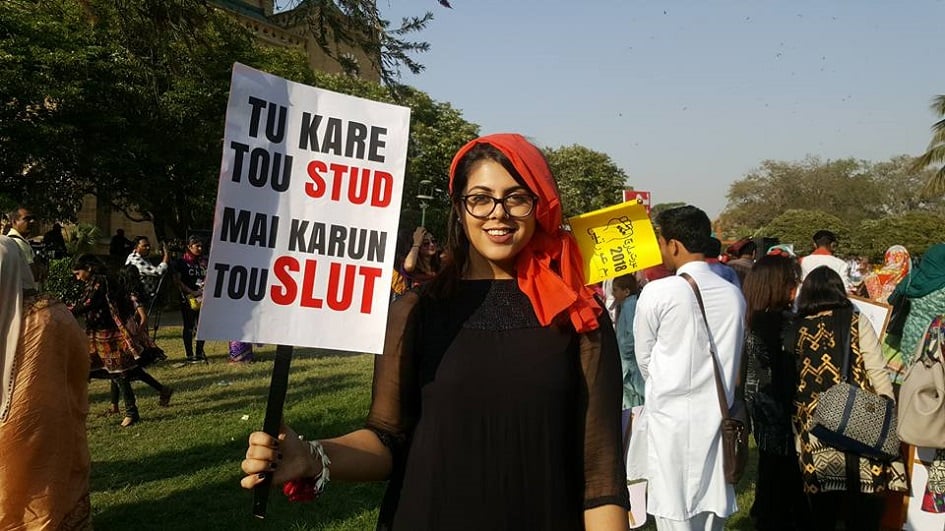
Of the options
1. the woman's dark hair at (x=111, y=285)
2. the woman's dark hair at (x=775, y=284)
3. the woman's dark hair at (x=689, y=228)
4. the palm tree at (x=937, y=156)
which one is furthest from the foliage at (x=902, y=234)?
the woman's dark hair at (x=111, y=285)

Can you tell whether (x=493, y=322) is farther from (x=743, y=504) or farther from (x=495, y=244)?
(x=743, y=504)

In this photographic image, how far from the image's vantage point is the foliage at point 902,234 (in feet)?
112

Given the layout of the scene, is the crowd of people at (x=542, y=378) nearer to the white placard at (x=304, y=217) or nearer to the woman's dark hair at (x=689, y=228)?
the woman's dark hair at (x=689, y=228)

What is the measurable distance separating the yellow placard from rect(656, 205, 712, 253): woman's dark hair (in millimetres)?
159

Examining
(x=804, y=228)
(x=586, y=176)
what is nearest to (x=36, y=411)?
(x=804, y=228)

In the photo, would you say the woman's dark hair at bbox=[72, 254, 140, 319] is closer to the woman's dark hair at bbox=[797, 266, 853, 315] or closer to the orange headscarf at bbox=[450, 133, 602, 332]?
the woman's dark hair at bbox=[797, 266, 853, 315]

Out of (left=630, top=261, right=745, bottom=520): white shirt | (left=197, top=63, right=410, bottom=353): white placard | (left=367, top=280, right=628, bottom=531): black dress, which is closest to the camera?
(left=197, top=63, right=410, bottom=353): white placard

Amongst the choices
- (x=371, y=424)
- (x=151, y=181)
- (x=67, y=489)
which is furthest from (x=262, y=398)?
(x=151, y=181)

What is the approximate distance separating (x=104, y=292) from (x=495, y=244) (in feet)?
23.1

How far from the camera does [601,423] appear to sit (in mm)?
1919

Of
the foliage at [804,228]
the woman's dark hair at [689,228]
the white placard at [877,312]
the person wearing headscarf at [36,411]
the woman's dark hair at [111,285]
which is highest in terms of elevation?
the foliage at [804,228]

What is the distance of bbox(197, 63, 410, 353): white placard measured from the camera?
174 cm

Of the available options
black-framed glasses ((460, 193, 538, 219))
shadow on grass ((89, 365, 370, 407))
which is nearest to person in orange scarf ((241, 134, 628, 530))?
black-framed glasses ((460, 193, 538, 219))

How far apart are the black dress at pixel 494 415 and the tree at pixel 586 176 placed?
52039 mm
